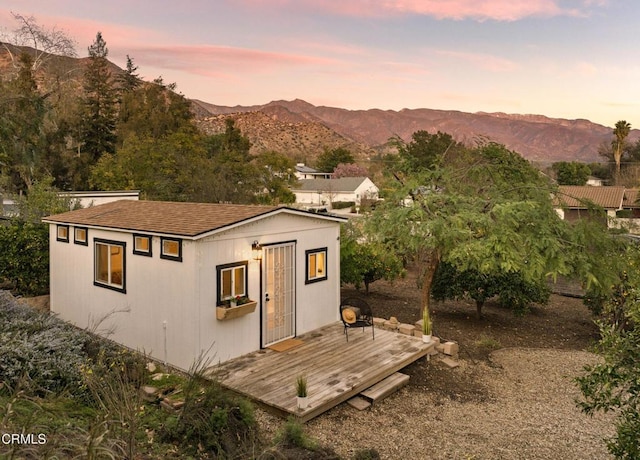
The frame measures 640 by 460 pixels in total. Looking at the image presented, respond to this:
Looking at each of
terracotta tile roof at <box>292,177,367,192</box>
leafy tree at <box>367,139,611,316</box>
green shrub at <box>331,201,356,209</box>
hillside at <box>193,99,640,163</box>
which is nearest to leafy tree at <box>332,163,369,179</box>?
terracotta tile roof at <box>292,177,367,192</box>

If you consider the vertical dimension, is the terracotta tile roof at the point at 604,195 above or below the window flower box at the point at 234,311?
above

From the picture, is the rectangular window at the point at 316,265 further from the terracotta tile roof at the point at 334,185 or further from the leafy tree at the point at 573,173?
the leafy tree at the point at 573,173

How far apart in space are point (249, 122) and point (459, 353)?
94852 mm

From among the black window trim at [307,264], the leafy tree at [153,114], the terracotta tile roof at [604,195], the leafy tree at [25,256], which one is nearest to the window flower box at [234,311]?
the black window trim at [307,264]

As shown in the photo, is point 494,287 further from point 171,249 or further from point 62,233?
point 62,233

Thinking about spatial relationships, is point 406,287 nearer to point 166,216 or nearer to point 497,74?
point 166,216

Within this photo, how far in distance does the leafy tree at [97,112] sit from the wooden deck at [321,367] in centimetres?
2839

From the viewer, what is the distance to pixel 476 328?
→ 11.8 meters

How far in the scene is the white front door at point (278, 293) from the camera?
881 centimetres

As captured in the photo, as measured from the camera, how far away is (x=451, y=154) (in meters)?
30.6

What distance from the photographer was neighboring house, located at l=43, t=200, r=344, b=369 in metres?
7.86

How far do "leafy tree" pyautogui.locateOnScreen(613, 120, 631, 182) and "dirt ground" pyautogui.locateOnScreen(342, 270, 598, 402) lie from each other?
144ft

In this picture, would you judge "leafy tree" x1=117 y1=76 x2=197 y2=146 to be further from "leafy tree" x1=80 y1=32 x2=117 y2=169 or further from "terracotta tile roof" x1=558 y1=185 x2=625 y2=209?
"terracotta tile roof" x1=558 y1=185 x2=625 y2=209

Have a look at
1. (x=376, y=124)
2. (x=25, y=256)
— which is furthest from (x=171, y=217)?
(x=376, y=124)
